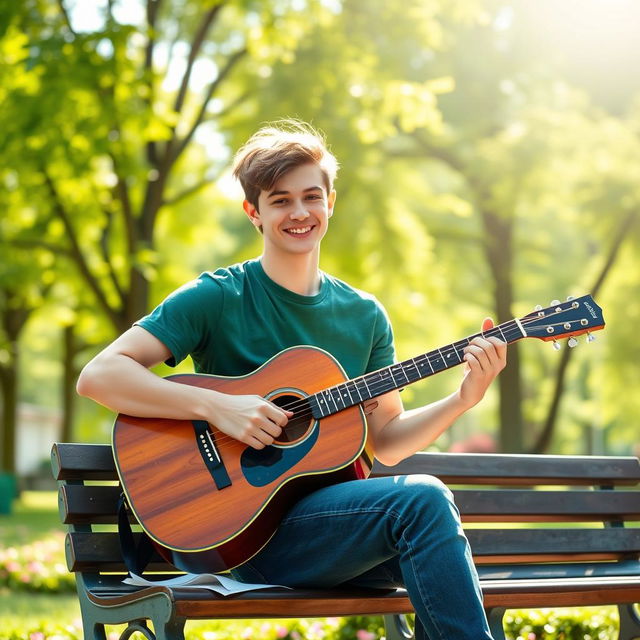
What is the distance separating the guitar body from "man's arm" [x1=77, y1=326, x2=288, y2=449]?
0.06 m

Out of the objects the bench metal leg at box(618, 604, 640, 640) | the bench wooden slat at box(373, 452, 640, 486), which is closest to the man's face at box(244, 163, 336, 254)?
the bench wooden slat at box(373, 452, 640, 486)

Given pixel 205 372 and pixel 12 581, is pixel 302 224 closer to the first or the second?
pixel 205 372

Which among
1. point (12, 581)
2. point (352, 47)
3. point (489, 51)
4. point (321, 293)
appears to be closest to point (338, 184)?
point (352, 47)

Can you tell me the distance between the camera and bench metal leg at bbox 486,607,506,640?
3.61m

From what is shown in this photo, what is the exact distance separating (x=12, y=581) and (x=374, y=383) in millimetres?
5301

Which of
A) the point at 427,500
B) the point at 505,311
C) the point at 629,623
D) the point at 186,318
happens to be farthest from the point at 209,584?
the point at 505,311

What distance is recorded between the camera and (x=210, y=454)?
321cm

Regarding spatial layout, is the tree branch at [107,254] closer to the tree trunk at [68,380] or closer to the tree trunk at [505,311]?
the tree trunk at [505,311]

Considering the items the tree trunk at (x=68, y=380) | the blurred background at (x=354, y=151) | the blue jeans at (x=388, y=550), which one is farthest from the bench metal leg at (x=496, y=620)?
the tree trunk at (x=68, y=380)

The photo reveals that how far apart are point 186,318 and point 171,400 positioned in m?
0.30

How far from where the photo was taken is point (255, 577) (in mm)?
3271

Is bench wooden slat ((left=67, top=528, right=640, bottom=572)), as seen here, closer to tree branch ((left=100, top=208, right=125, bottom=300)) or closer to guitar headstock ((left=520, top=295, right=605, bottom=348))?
guitar headstock ((left=520, top=295, right=605, bottom=348))

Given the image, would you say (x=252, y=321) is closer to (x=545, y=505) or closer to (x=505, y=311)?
(x=545, y=505)

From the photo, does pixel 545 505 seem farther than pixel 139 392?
Yes
